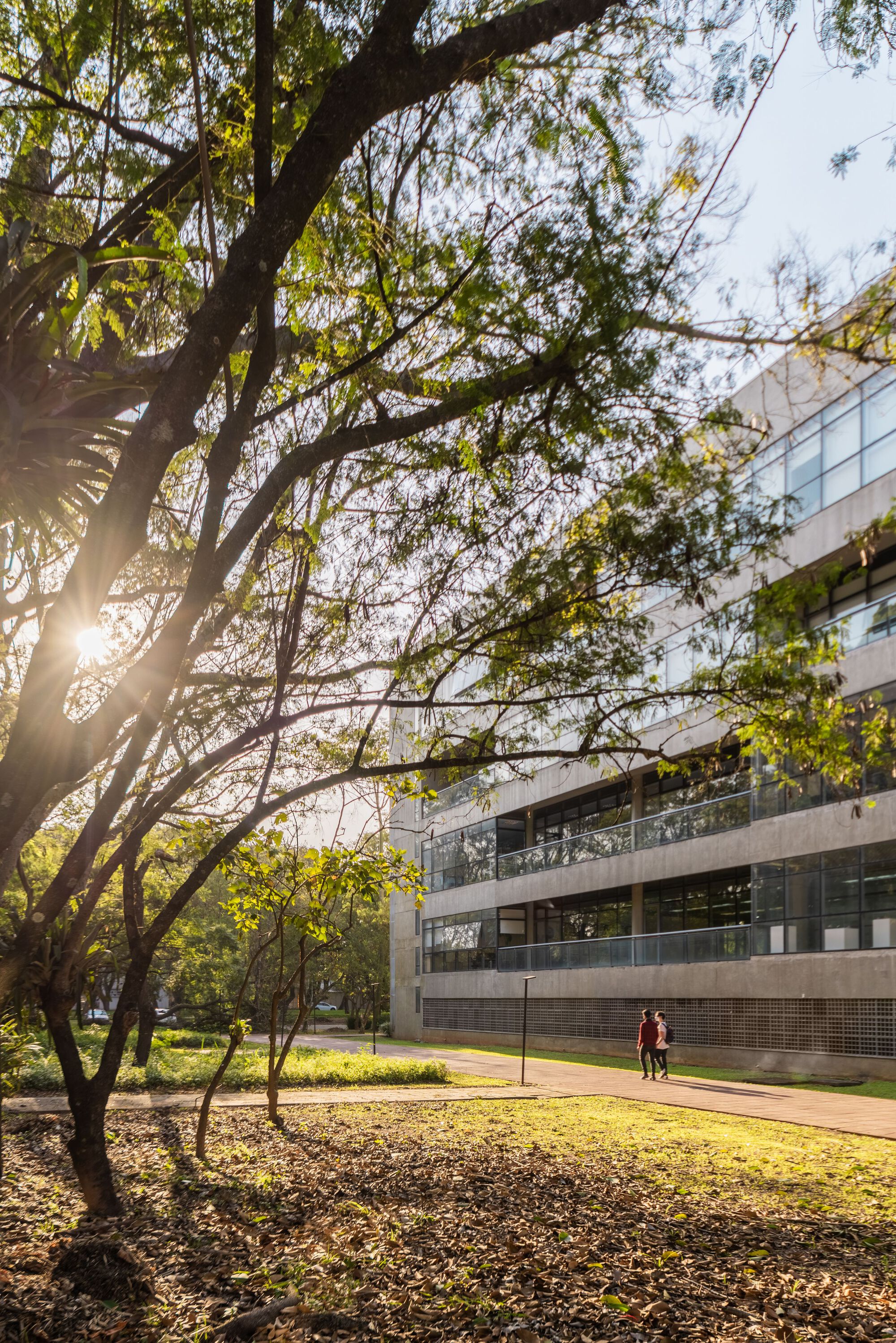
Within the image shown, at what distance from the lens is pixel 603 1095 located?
57.7 ft

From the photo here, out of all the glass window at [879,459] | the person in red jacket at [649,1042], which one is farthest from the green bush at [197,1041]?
the glass window at [879,459]

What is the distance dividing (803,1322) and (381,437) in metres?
5.39

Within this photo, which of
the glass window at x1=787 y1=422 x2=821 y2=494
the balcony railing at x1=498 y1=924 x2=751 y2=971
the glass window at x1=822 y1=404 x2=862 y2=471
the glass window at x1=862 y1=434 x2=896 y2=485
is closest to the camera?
the glass window at x1=862 y1=434 x2=896 y2=485

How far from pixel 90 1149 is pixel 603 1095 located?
42.1ft

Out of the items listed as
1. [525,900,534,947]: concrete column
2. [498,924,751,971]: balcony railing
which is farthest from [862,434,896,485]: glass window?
[525,900,534,947]: concrete column

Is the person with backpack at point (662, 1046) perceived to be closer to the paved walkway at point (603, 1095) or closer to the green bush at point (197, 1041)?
the paved walkway at point (603, 1095)

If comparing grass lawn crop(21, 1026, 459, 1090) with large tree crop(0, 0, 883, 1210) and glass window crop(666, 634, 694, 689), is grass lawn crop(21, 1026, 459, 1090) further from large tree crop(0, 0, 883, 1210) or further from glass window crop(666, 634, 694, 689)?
glass window crop(666, 634, 694, 689)

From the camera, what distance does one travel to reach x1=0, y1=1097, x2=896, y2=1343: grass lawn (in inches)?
195

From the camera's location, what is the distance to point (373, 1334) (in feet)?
Result: 15.5

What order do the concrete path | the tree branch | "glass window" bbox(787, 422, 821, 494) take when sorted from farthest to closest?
"glass window" bbox(787, 422, 821, 494)
the concrete path
the tree branch

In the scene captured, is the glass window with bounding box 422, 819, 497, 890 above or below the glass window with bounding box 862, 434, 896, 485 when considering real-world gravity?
below

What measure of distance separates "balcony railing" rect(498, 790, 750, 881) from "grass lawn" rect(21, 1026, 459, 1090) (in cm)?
956

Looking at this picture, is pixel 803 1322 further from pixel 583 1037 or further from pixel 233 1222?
pixel 583 1037

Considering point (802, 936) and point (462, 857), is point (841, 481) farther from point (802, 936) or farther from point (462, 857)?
point (462, 857)
